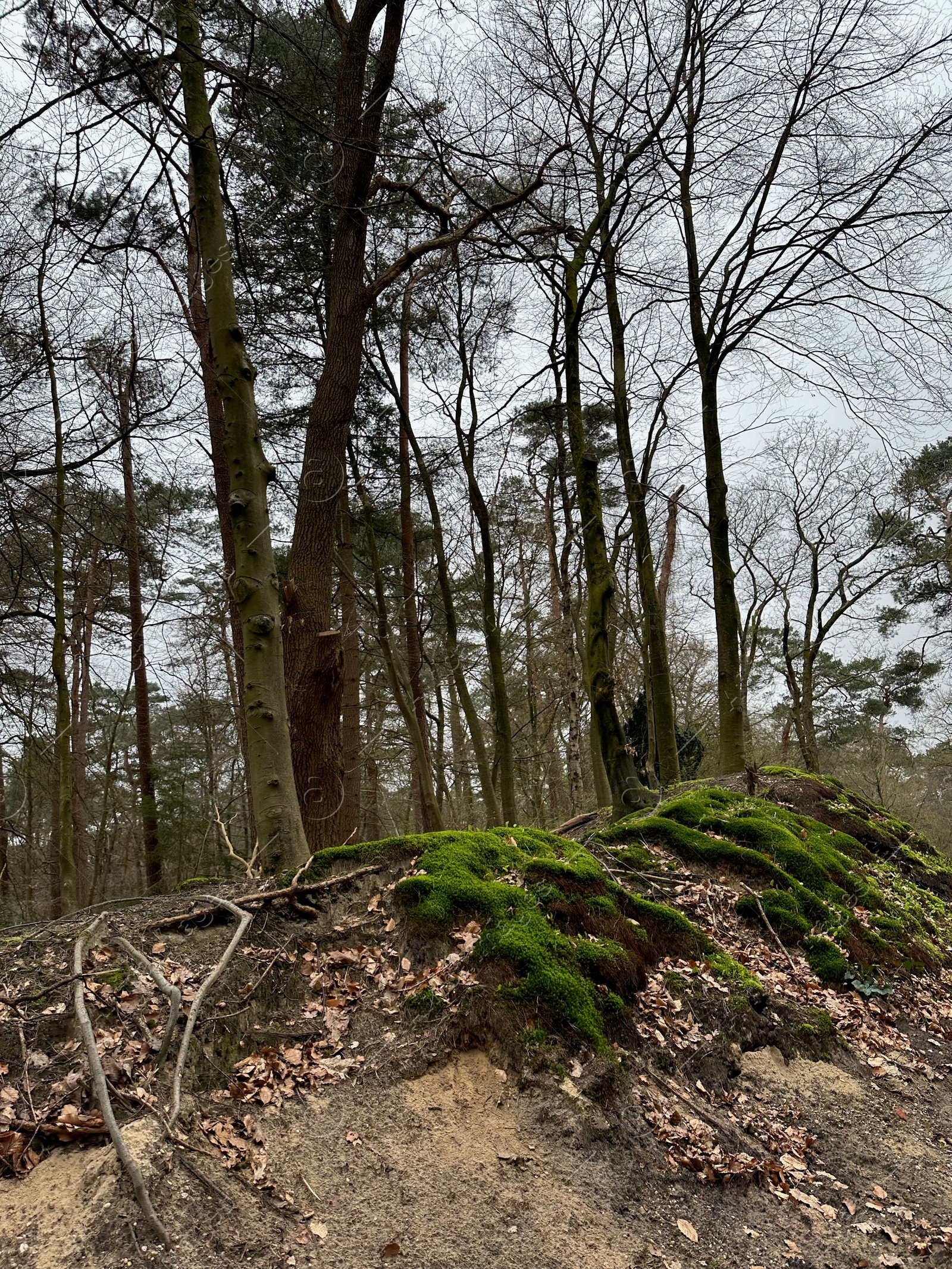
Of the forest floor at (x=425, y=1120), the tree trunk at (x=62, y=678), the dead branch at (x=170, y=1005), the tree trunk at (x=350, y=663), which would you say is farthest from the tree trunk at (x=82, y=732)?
the dead branch at (x=170, y=1005)

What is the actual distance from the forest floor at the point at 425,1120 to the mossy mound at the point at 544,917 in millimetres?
88

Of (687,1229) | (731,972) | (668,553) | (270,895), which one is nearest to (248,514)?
(270,895)

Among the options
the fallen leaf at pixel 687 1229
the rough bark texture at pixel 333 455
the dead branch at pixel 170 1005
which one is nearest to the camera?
the dead branch at pixel 170 1005

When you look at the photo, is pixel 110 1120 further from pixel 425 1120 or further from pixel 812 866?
pixel 812 866

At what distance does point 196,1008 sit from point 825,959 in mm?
4157

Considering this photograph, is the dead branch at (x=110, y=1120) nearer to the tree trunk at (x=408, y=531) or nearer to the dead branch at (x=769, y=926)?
the dead branch at (x=769, y=926)

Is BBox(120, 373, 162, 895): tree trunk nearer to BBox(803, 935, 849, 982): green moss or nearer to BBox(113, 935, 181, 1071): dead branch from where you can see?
BBox(113, 935, 181, 1071): dead branch

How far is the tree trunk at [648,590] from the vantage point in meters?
10.1

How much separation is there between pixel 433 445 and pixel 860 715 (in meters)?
20.9

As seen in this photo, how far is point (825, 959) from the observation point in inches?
193

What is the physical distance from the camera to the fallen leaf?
267cm

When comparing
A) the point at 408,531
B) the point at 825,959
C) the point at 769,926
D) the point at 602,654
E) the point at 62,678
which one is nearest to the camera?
the point at 825,959

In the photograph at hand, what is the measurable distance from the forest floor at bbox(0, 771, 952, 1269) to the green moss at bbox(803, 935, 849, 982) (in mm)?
696

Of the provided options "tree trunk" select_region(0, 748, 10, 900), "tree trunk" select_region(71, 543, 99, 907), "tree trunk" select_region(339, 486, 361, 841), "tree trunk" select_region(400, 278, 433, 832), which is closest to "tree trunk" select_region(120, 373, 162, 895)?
"tree trunk" select_region(71, 543, 99, 907)
